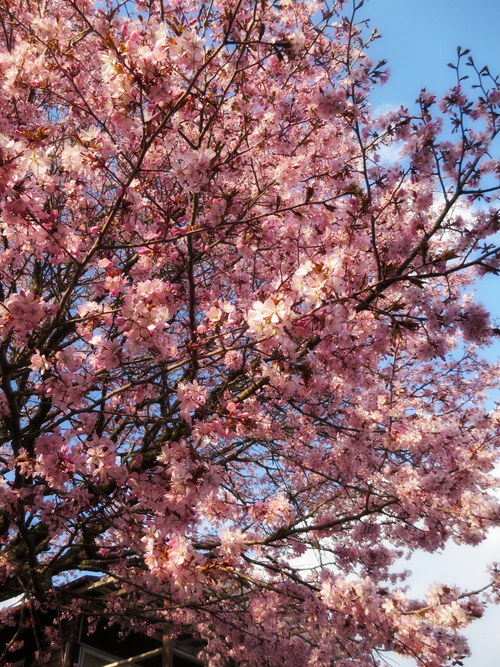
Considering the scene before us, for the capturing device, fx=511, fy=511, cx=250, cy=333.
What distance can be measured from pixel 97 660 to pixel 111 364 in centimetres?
818

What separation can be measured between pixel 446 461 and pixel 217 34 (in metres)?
5.71

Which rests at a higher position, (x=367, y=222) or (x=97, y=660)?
(x=367, y=222)

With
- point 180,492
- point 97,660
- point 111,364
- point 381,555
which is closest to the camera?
point 180,492

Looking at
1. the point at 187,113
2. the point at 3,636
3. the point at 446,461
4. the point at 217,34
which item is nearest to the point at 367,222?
the point at 187,113

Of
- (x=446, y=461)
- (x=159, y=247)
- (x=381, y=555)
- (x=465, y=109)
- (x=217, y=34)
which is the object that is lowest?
(x=381, y=555)

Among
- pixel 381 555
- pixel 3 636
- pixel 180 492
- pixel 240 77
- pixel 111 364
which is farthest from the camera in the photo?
pixel 3 636

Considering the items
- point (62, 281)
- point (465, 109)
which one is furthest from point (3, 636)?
point (465, 109)

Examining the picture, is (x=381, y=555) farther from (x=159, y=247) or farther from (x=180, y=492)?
(x=159, y=247)

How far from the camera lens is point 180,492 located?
3.62 meters

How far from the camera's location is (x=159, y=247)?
14.1 feet

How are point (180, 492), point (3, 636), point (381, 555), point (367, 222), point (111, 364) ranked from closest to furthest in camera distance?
point (180, 492)
point (111, 364)
point (367, 222)
point (381, 555)
point (3, 636)

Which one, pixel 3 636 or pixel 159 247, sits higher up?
pixel 159 247

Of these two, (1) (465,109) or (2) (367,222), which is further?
(2) (367,222)

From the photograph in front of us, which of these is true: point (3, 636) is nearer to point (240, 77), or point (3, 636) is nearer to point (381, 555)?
point (381, 555)
